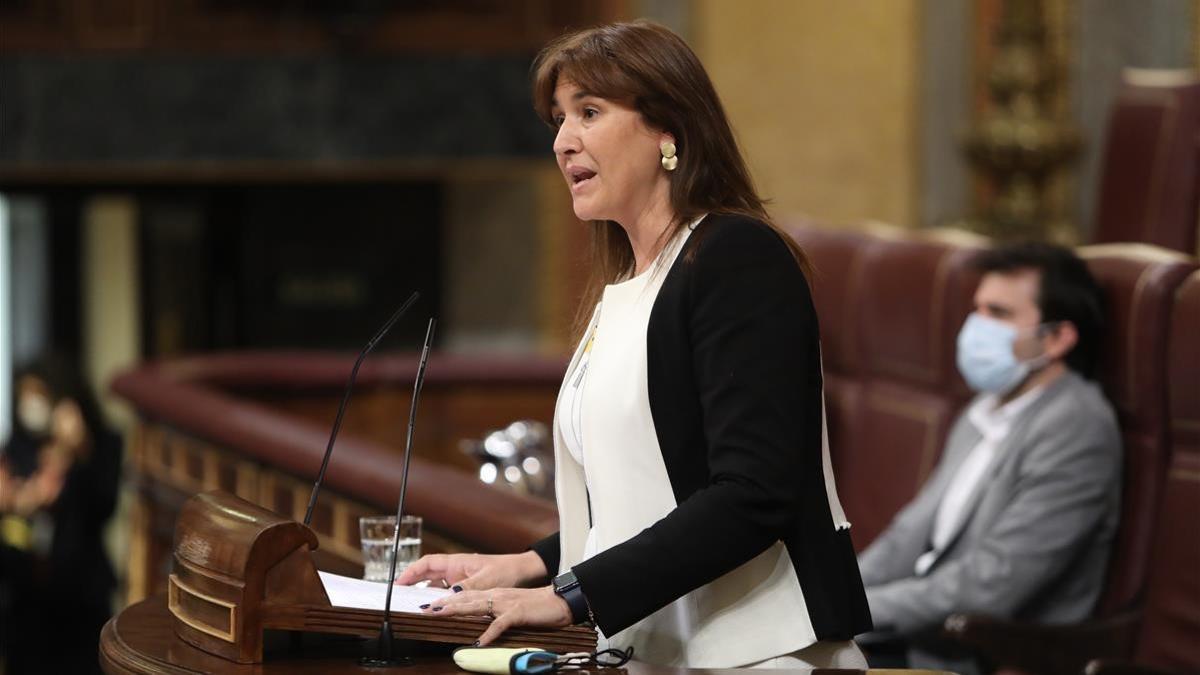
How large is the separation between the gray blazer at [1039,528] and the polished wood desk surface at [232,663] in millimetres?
1780

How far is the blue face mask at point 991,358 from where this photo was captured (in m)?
3.67

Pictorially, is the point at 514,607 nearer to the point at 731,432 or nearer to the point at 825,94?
the point at 731,432

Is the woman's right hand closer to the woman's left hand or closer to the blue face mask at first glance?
the woman's left hand

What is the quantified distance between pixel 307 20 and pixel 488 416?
2118 millimetres

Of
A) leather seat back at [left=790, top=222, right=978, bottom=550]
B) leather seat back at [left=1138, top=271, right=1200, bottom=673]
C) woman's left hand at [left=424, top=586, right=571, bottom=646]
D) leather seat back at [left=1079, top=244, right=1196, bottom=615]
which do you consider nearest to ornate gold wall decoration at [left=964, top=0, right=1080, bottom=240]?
leather seat back at [left=790, top=222, right=978, bottom=550]

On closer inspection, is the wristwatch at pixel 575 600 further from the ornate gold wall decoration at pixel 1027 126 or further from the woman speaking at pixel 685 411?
the ornate gold wall decoration at pixel 1027 126

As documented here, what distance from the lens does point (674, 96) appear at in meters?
1.92

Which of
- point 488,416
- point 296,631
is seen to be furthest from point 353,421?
point 296,631

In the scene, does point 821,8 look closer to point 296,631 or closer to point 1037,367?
point 1037,367

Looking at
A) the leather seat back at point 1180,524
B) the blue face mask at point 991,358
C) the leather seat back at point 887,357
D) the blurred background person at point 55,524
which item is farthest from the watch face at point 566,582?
the blurred background person at point 55,524

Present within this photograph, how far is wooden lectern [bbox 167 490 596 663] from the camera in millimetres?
1797

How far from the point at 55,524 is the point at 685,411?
15.2ft

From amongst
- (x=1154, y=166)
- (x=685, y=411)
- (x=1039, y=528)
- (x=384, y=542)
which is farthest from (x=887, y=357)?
(x=685, y=411)

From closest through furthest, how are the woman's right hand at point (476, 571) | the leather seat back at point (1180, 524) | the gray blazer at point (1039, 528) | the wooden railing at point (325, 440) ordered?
the woman's right hand at point (476, 571) < the wooden railing at point (325, 440) < the leather seat back at point (1180, 524) < the gray blazer at point (1039, 528)
